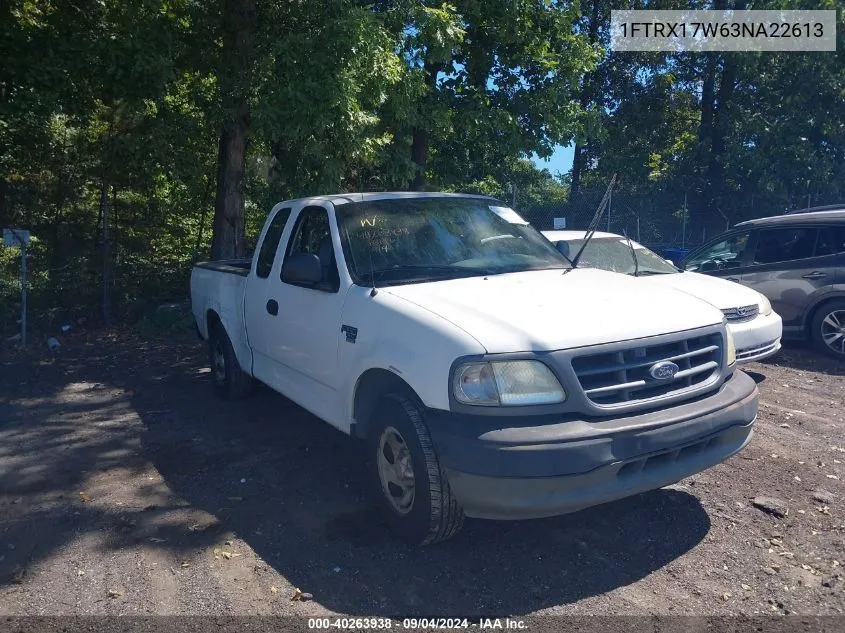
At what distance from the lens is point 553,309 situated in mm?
4070

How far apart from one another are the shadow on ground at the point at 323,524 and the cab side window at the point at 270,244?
4.47 ft

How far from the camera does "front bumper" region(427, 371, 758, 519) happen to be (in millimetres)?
3535

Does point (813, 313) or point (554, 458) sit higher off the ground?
point (813, 313)

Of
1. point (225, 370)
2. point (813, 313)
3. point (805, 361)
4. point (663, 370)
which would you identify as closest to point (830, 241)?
point (813, 313)

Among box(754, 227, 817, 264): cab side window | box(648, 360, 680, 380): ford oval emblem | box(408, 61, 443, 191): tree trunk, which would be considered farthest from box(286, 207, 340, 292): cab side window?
box(408, 61, 443, 191): tree trunk

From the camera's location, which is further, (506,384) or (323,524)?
(323,524)

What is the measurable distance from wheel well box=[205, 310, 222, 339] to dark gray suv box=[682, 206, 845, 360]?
6471mm

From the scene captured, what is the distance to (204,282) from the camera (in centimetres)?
768

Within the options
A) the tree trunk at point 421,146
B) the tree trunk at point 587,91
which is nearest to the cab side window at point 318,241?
the tree trunk at point 421,146

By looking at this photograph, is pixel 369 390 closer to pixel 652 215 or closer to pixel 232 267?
pixel 232 267

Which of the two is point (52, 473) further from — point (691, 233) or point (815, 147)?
point (815, 147)

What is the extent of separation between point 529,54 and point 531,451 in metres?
10.8

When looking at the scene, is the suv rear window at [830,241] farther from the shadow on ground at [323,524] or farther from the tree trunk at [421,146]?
the tree trunk at [421,146]

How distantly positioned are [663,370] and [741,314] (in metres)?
4.08
